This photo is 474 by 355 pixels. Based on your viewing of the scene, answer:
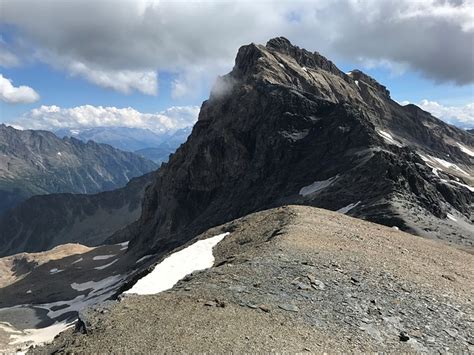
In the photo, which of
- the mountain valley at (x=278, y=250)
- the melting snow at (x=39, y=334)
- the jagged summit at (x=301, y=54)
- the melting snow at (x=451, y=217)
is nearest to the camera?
the mountain valley at (x=278, y=250)

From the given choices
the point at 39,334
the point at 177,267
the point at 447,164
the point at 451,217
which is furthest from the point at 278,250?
the point at 447,164

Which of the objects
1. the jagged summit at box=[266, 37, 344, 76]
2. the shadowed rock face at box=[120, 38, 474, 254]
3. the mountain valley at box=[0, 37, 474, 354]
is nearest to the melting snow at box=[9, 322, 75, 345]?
the mountain valley at box=[0, 37, 474, 354]

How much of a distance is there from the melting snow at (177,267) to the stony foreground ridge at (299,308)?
104 inches

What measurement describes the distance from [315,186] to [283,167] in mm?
17595

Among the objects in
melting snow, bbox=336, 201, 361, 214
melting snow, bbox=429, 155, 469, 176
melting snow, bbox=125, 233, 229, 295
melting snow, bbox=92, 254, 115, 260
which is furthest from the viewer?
melting snow, bbox=429, 155, 469, 176

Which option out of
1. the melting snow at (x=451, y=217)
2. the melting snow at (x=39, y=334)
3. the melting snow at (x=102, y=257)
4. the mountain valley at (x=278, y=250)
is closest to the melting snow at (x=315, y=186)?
the mountain valley at (x=278, y=250)

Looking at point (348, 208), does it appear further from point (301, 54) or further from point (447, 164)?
point (447, 164)

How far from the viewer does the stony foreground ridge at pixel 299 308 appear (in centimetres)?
1706

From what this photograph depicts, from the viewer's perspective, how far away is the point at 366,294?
22156 mm

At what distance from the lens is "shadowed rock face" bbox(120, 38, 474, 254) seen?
69188mm

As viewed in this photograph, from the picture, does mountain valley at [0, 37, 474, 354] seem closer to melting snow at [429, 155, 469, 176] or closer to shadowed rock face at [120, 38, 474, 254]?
shadowed rock face at [120, 38, 474, 254]

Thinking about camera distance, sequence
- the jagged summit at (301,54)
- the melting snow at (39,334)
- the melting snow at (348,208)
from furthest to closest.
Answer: the jagged summit at (301,54) < the melting snow at (348,208) < the melting snow at (39,334)

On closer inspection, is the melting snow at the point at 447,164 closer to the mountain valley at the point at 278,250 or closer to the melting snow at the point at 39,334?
the mountain valley at the point at 278,250

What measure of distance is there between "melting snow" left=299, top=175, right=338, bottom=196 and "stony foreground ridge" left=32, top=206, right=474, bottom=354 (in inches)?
2064
